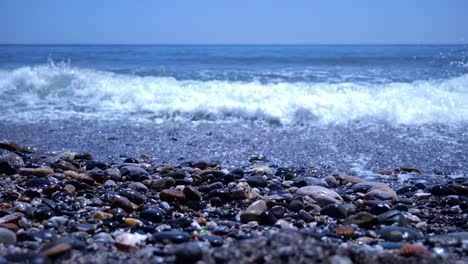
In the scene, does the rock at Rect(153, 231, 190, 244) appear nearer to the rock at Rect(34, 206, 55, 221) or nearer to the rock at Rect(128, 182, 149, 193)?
the rock at Rect(34, 206, 55, 221)

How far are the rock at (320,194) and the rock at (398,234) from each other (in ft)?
2.30

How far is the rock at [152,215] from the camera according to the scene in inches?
120

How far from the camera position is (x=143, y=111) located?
807 cm

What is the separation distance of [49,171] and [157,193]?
3.61 ft

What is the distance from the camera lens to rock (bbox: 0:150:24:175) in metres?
4.16

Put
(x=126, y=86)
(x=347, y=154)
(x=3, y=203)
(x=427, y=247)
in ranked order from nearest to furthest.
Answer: (x=427, y=247)
(x=3, y=203)
(x=347, y=154)
(x=126, y=86)

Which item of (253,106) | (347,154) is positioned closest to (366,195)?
(347,154)

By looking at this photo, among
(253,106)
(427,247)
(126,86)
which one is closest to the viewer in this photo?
(427,247)

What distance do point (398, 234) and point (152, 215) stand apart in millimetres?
1547

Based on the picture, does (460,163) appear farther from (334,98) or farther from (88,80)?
(88,80)

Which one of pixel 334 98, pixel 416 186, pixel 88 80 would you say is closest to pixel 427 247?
pixel 416 186

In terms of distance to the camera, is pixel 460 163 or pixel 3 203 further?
pixel 460 163

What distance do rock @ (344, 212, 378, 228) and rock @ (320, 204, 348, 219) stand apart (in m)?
0.11

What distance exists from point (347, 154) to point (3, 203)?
12.0 feet
